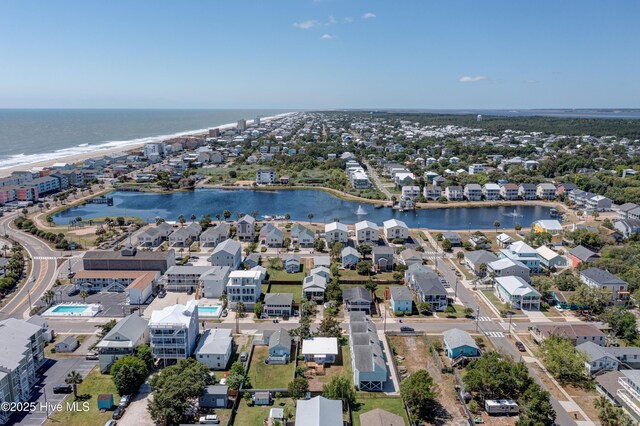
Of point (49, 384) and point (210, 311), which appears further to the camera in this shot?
point (210, 311)

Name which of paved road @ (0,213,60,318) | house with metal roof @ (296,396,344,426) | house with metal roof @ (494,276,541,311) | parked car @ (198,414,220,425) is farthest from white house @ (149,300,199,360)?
house with metal roof @ (494,276,541,311)

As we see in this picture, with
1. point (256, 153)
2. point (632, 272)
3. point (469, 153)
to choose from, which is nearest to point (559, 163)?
point (469, 153)

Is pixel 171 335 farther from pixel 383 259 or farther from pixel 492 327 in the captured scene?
pixel 383 259

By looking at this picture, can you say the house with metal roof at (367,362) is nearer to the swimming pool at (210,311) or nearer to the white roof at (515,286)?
the swimming pool at (210,311)

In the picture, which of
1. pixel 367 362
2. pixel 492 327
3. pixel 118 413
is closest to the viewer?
pixel 118 413

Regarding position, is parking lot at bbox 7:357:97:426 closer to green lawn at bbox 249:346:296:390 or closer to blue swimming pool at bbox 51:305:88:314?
blue swimming pool at bbox 51:305:88:314

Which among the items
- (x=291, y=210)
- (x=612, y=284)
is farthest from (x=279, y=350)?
(x=291, y=210)

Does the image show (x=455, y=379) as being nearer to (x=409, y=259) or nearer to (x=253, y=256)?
(x=409, y=259)
